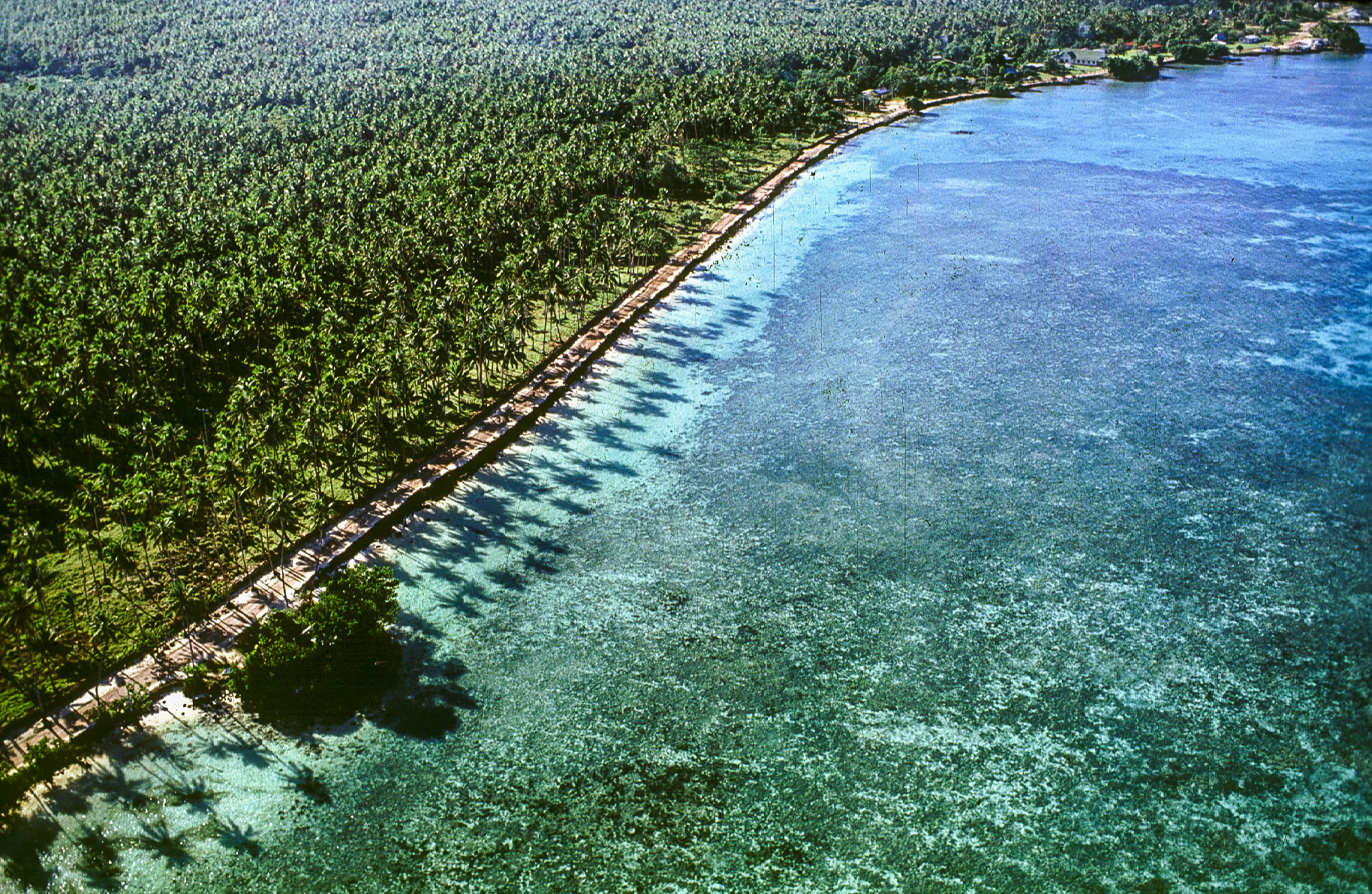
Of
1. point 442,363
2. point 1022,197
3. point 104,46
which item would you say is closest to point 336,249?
point 442,363

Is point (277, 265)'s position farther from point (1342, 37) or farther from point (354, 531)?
point (1342, 37)

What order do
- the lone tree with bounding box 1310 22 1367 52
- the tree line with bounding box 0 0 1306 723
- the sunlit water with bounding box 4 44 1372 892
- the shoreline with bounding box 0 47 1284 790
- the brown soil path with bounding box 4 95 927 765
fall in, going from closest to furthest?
the sunlit water with bounding box 4 44 1372 892, the shoreline with bounding box 0 47 1284 790, the brown soil path with bounding box 4 95 927 765, the tree line with bounding box 0 0 1306 723, the lone tree with bounding box 1310 22 1367 52

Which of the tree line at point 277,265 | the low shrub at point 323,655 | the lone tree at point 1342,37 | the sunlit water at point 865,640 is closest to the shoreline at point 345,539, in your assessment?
the tree line at point 277,265

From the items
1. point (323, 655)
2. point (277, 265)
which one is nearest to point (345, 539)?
point (323, 655)

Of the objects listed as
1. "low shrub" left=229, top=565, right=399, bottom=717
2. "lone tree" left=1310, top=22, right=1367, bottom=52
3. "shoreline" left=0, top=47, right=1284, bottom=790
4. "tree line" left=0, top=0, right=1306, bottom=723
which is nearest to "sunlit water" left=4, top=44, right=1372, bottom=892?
"shoreline" left=0, top=47, right=1284, bottom=790

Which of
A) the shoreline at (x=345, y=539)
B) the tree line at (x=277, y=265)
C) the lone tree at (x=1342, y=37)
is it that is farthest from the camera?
the lone tree at (x=1342, y=37)

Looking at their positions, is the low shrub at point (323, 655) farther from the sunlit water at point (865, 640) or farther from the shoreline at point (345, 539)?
the shoreline at point (345, 539)

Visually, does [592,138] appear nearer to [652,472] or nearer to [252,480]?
[652,472]

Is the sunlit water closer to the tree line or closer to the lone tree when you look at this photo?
the tree line
